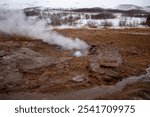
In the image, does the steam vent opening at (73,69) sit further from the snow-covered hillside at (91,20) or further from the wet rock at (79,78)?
the snow-covered hillside at (91,20)

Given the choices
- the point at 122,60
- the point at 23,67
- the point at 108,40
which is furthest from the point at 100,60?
the point at 108,40

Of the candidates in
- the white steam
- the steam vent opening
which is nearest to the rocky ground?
the steam vent opening

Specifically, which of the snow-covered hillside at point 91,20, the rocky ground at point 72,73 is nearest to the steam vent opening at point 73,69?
the rocky ground at point 72,73

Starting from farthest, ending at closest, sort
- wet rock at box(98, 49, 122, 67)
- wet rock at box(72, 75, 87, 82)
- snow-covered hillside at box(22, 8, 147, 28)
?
snow-covered hillside at box(22, 8, 147, 28), wet rock at box(98, 49, 122, 67), wet rock at box(72, 75, 87, 82)

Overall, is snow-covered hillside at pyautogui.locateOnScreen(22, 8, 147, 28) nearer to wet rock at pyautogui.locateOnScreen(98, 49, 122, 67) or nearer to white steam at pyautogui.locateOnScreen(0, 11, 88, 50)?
white steam at pyautogui.locateOnScreen(0, 11, 88, 50)

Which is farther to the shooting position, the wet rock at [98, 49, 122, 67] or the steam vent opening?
the wet rock at [98, 49, 122, 67]

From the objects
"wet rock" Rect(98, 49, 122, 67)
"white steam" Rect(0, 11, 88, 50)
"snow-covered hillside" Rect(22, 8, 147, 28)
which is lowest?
"snow-covered hillside" Rect(22, 8, 147, 28)
